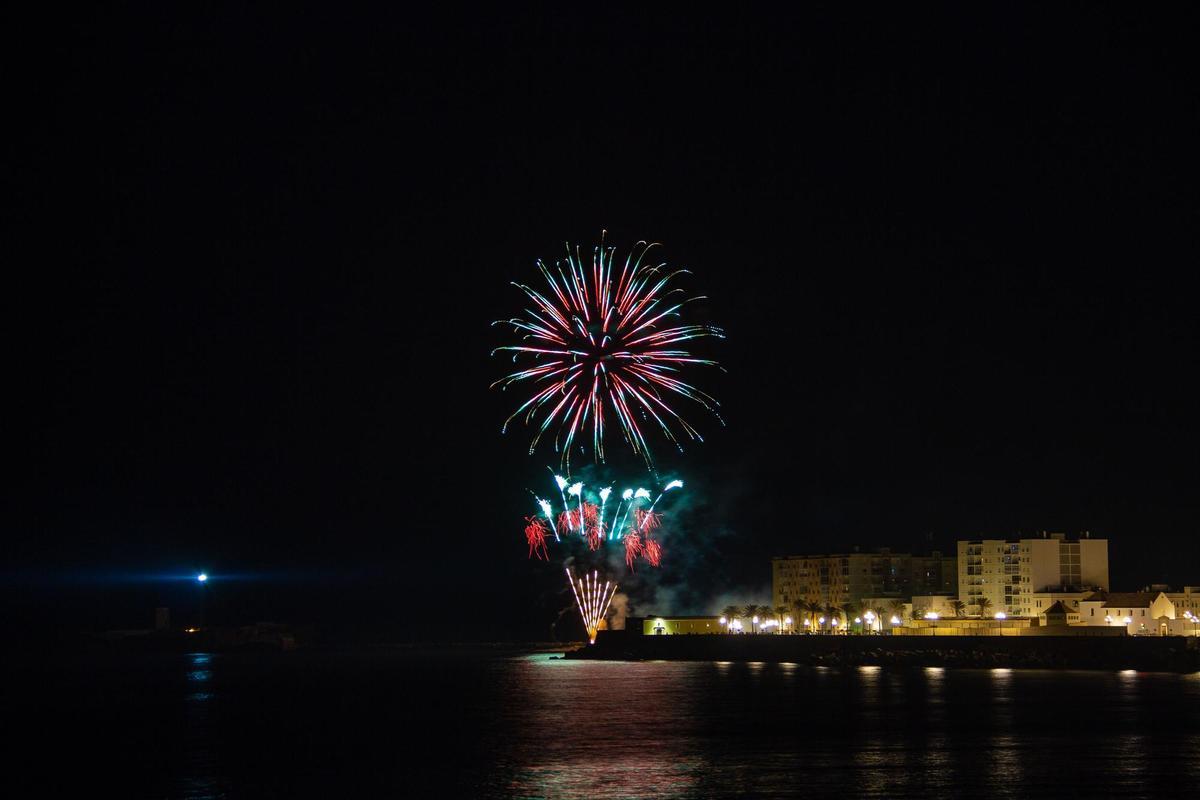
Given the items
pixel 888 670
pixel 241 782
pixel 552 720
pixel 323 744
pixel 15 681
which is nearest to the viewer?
pixel 241 782

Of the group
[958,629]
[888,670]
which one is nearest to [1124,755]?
[888,670]

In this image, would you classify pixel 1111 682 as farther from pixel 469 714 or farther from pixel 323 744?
pixel 323 744

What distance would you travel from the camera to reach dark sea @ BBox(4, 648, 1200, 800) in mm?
40938

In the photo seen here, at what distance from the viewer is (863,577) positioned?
13088cm

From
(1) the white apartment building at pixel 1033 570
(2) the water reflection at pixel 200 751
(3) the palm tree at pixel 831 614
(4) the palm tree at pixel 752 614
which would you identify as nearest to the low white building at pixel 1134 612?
(1) the white apartment building at pixel 1033 570

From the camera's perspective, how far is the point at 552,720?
59656 millimetres

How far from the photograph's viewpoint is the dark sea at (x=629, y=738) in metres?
40.9

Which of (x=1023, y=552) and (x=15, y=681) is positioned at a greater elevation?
(x=1023, y=552)

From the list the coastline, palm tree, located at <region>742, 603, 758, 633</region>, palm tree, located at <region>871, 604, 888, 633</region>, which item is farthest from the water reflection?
palm tree, located at <region>871, 604, 888, 633</region>

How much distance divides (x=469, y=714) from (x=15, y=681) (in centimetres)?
5749

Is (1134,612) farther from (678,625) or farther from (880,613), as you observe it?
(678,625)

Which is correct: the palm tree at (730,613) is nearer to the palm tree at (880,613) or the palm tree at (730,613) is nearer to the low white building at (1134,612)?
the palm tree at (880,613)

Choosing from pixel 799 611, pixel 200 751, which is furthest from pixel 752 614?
pixel 200 751

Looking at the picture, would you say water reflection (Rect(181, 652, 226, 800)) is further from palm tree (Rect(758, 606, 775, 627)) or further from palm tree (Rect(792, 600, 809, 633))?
palm tree (Rect(792, 600, 809, 633))
